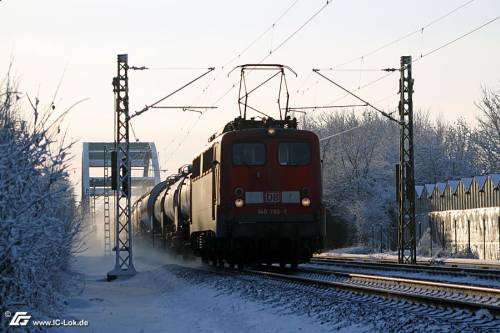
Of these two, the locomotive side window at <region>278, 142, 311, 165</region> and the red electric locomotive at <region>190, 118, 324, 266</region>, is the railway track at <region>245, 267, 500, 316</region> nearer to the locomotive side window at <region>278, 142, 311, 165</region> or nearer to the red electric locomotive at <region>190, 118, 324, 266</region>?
the red electric locomotive at <region>190, 118, 324, 266</region>

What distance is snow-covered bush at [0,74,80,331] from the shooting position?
29.7 feet

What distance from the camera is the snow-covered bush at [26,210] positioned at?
9.06 m

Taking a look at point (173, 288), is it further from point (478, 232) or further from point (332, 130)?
point (332, 130)

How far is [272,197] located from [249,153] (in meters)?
1.29

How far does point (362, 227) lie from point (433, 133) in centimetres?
2265

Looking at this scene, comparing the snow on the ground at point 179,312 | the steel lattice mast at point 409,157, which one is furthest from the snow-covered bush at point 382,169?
the snow on the ground at point 179,312

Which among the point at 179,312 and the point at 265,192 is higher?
the point at 265,192

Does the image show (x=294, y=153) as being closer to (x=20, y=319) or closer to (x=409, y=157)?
(x=409, y=157)

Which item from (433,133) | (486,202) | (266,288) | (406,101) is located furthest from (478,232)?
(433,133)

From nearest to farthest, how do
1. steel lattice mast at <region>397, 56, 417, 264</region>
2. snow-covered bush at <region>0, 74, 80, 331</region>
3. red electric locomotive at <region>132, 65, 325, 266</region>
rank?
snow-covered bush at <region>0, 74, 80, 331</region>
red electric locomotive at <region>132, 65, 325, 266</region>
steel lattice mast at <region>397, 56, 417, 264</region>

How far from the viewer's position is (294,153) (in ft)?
74.7

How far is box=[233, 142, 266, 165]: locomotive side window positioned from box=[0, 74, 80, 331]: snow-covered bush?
458 inches

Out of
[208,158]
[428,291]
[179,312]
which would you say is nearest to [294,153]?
[208,158]

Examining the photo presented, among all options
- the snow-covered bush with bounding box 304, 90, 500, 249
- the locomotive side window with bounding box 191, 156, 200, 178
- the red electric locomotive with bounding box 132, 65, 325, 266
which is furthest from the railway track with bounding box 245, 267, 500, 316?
the snow-covered bush with bounding box 304, 90, 500, 249
